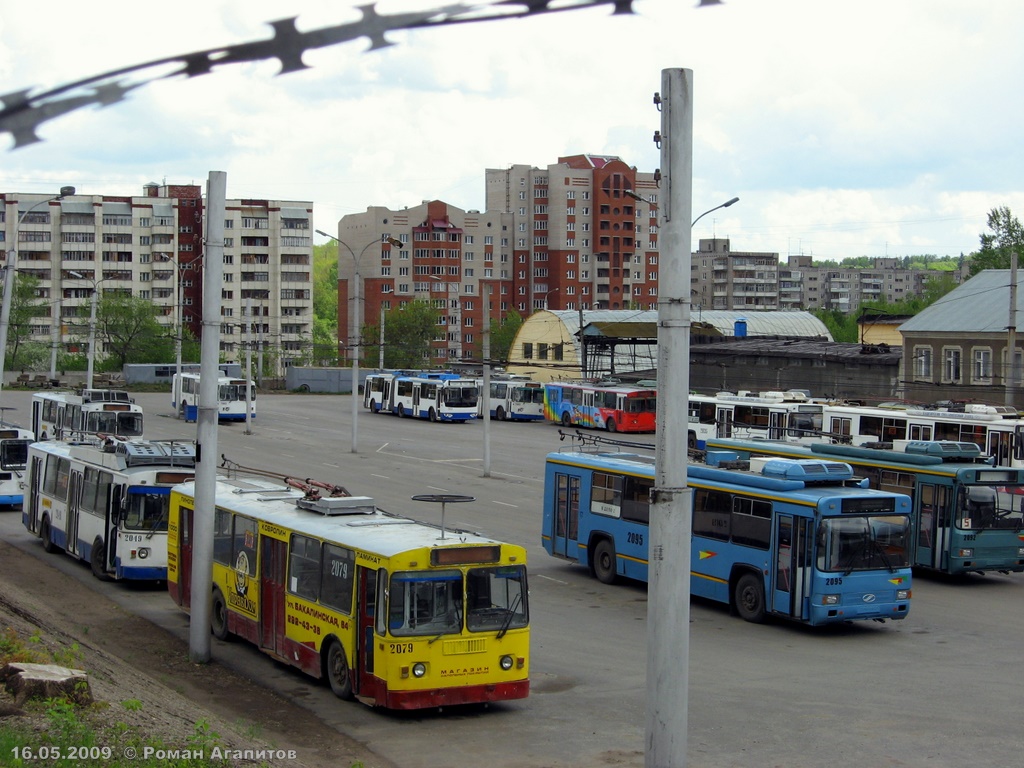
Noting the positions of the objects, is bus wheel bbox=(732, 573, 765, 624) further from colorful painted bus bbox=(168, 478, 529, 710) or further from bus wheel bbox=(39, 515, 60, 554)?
bus wheel bbox=(39, 515, 60, 554)

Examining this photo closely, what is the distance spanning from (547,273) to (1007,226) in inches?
2307

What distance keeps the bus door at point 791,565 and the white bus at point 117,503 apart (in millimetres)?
→ 9471

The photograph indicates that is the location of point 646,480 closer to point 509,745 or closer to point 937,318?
point 509,745

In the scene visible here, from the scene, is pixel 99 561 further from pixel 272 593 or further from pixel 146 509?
pixel 272 593

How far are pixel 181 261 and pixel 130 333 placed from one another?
8400 millimetres

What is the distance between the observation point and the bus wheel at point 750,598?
1859cm

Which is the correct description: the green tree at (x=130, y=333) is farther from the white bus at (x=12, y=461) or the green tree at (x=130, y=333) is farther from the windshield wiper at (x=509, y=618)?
the windshield wiper at (x=509, y=618)

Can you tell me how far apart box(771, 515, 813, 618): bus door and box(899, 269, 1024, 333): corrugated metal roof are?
42293 millimetres

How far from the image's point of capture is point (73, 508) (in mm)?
23453

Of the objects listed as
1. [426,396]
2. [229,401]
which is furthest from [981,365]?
[229,401]

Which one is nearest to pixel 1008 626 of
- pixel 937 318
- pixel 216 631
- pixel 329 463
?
pixel 216 631

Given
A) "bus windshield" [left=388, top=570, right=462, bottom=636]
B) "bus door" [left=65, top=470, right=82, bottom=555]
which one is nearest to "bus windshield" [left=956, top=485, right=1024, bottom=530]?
"bus windshield" [left=388, top=570, right=462, bottom=636]

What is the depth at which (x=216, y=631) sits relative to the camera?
56.1 feet

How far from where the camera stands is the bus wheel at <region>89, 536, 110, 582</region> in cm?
2170
